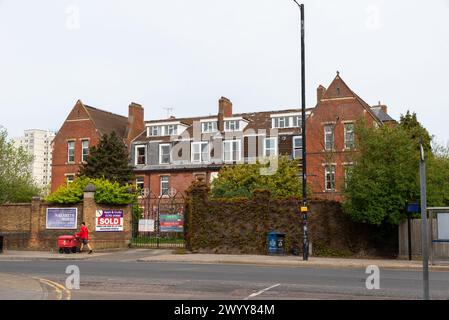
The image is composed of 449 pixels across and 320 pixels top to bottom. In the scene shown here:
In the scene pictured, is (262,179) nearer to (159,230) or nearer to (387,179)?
(159,230)

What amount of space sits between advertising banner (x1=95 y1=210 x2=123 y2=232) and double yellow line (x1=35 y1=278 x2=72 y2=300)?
1489 centimetres

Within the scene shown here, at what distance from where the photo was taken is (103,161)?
46844mm

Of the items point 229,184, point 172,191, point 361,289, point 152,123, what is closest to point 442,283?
point 361,289

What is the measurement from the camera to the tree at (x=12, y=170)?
147 ft

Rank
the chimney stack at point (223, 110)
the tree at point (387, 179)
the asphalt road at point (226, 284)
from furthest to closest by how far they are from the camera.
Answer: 1. the chimney stack at point (223, 110)
2. the tree at point (387, 179)
3. the asphalt road at point (226, 284)

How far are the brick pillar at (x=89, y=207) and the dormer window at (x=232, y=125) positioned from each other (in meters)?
25.6

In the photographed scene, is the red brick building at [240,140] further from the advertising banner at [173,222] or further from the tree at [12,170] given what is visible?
the advertising banner at [173,222]

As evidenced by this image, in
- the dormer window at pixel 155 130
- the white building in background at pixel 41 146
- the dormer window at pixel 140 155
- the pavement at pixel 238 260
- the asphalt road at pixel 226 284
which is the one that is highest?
the white building in background at pixel 41 146

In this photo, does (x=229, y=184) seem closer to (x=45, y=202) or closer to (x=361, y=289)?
(x=45, y=202)

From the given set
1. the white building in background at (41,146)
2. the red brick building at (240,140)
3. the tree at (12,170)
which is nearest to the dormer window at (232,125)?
the red brick building at (240,140)

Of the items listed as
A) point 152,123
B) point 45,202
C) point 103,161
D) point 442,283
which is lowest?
point 442,283

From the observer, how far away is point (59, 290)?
13906 mm

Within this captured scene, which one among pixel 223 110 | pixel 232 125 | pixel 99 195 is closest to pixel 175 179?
pixel 232 125
